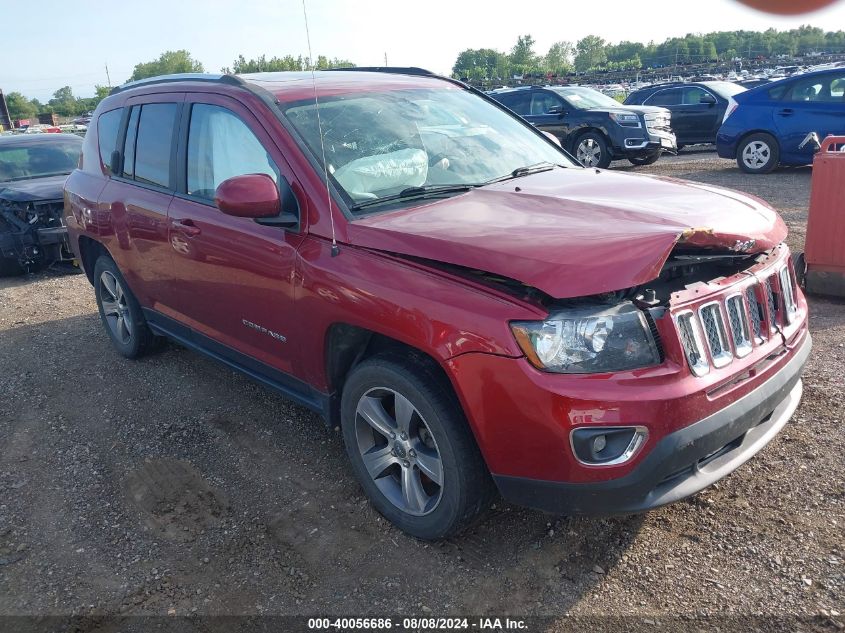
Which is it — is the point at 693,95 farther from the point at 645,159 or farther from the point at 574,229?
the point at 574,229

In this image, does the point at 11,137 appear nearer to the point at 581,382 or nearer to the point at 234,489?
the point at 234,489

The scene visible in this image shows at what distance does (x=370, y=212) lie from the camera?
3205 millimetres

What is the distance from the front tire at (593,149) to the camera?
45.0 ft

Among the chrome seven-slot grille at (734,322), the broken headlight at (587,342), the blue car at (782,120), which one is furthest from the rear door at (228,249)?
the blue car at (782,120)

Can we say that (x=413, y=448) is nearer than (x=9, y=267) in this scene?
Yes

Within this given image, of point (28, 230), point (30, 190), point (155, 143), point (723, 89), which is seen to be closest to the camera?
point (155, 143)

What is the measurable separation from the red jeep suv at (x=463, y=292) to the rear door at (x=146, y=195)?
32mm

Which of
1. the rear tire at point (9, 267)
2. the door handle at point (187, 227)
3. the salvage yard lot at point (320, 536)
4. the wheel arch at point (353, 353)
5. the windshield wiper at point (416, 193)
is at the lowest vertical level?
the salvage yard lot at point (320, 536)

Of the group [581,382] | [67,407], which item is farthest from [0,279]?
[581,382]

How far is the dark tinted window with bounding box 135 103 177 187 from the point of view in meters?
4.30

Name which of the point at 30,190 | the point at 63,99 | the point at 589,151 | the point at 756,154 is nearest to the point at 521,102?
the point at 589,151

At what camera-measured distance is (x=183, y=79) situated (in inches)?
171

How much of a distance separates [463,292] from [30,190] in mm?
7596

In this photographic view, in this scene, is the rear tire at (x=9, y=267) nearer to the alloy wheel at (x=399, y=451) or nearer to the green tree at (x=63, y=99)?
the alloy wheel at (x=399, y=451)
